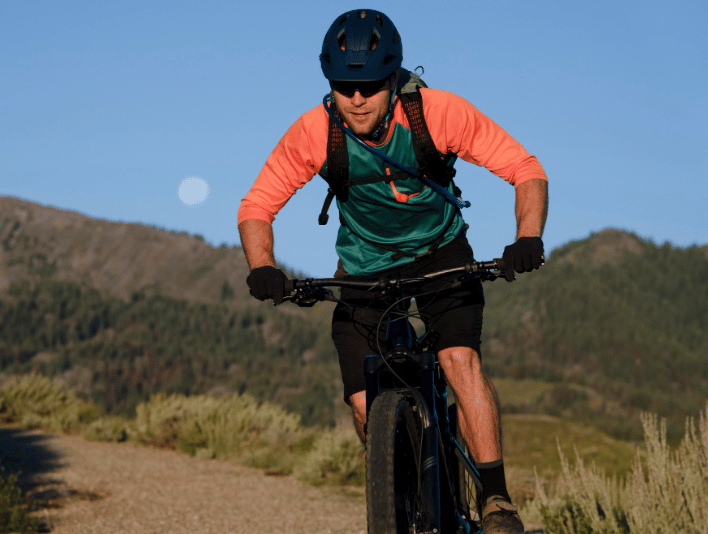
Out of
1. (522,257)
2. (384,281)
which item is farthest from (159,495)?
(522,257)

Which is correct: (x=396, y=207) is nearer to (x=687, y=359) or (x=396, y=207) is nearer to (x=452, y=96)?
(x=452, y=96)

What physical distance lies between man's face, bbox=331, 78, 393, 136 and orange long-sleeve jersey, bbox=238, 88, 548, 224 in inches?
5.2

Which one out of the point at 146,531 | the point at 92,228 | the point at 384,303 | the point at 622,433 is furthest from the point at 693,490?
the point at 92,228

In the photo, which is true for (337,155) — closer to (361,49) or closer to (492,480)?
(361,49)

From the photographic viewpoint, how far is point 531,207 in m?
3.45

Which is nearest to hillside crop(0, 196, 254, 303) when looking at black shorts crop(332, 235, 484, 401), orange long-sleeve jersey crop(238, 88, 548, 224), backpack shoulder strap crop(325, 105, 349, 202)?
orange long-sleeve jersey crop(238, 88, 548, 224)

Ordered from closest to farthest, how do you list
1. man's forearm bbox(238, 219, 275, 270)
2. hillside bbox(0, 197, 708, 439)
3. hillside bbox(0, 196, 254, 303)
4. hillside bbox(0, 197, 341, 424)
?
man's forearm bbox(238, 219, 275, 270)
hillside bbox(0, 197, 708, 439)
hillside bbox(0, 197, 341, 424)
hillside bbox(0, 196, 254, 303)

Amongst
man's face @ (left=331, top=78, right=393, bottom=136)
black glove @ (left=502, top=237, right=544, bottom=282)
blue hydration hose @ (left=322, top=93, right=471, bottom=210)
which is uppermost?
man's face @ (left=331, top=78, right=393, bottom=136)

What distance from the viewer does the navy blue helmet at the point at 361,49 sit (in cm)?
344

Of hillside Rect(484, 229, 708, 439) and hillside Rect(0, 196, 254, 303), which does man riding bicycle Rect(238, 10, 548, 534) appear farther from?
hillside Rect(0, 196, 254, 303)

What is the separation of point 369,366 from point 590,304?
323 ft

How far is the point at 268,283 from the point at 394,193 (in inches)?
31.8

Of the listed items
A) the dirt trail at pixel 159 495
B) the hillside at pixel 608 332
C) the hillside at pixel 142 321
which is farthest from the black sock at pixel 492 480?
the hillside at pixel 142 321

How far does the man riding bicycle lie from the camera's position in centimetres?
349
